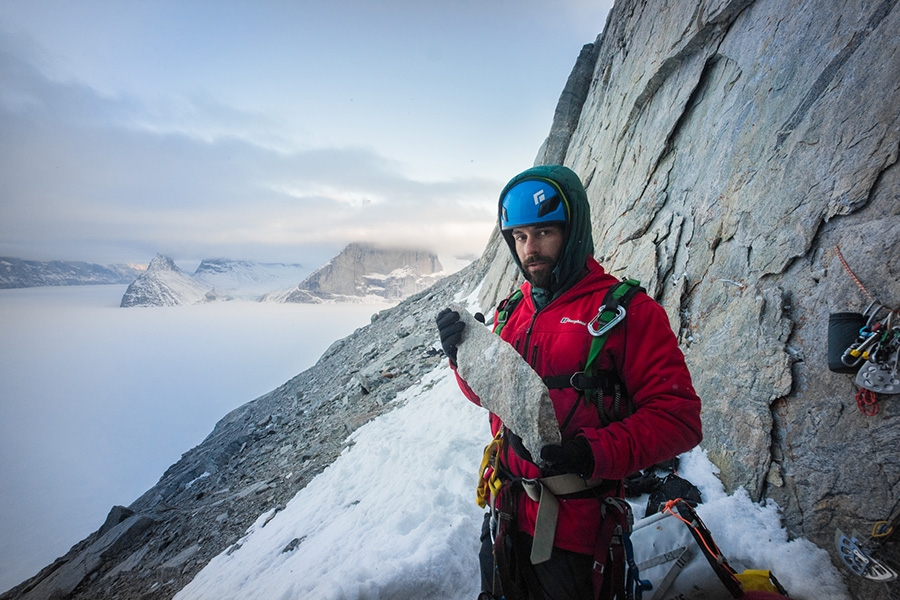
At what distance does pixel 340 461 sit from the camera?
366 inches

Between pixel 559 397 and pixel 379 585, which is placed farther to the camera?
pixel 379 585

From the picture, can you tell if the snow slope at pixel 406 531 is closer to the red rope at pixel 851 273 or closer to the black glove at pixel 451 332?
the red rope at pixel 851 273

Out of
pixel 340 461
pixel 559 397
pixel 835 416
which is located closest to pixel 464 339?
pixel 559 397

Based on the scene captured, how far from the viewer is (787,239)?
12.7 feet

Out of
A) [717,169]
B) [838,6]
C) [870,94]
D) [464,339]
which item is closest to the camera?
[464,339]

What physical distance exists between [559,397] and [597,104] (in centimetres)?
1668

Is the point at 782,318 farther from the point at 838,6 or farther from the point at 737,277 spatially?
the point at 838,6

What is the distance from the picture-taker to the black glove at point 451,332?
2727 millimetres

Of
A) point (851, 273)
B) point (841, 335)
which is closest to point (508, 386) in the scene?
point (841, 335)

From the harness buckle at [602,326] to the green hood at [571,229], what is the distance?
1.41ft

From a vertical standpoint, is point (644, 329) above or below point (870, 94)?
below

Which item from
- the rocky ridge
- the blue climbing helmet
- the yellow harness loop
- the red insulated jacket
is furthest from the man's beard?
the rocky ridge

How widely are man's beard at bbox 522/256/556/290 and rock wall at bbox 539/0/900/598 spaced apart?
2.95 m

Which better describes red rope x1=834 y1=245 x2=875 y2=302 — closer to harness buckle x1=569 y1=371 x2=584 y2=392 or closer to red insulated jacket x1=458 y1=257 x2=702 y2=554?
red insulated jacket x1=458 y1=257 x2=702 y2=554
